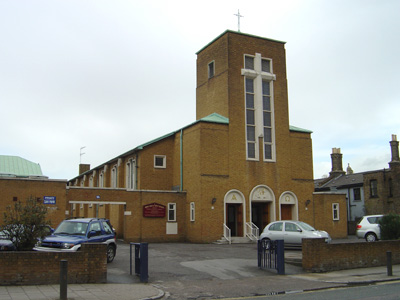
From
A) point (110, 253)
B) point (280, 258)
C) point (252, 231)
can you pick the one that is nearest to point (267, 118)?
point (252, 231)

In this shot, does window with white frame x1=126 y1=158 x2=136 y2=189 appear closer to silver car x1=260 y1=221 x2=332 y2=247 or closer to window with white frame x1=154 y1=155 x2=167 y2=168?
window with white frame x1=154 y1=155 x2=167 y2=168

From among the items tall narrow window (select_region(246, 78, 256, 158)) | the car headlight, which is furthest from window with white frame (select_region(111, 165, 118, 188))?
the car headlight

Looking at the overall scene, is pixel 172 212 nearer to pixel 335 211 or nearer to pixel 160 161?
pixel 160 161

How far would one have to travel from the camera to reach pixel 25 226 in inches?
531

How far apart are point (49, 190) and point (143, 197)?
19.7 feet

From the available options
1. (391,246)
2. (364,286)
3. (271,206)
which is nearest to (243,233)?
(271,206)

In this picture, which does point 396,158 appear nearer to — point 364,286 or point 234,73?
point 234,73

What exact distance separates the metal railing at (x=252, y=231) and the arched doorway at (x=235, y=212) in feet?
1.35

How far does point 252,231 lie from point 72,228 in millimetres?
16573

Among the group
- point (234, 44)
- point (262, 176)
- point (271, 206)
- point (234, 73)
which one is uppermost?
point (234, 44)

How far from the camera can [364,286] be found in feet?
44.1

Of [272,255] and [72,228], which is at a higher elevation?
[72,228]

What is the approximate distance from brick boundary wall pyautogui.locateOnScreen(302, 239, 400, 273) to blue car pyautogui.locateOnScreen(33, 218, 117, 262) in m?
7.56

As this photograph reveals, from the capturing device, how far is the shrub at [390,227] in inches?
777
